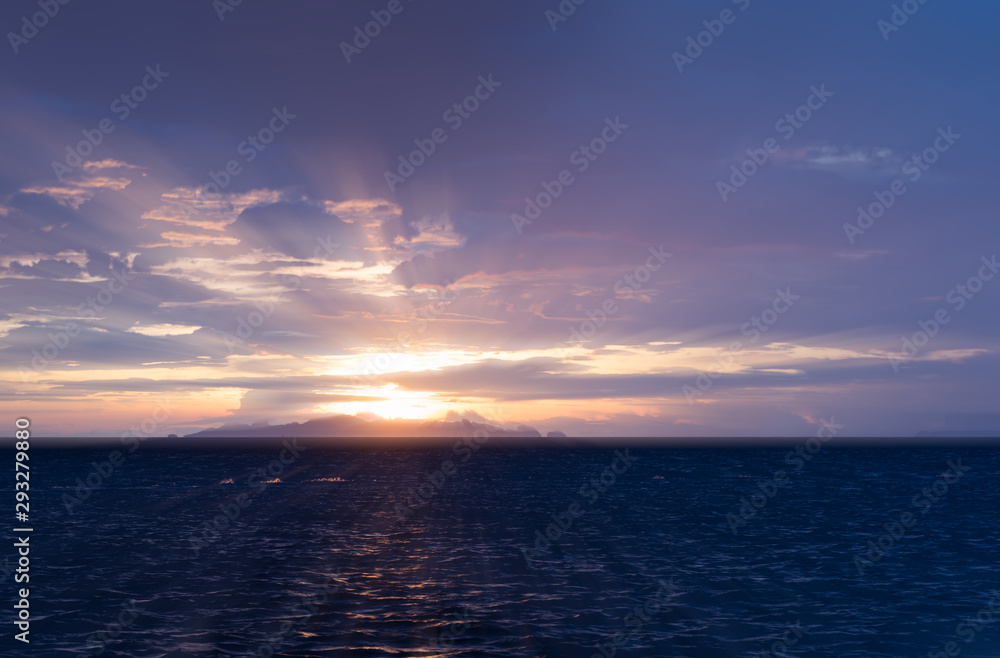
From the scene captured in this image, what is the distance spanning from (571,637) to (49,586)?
28124 millimetres

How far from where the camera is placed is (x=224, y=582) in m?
33.4

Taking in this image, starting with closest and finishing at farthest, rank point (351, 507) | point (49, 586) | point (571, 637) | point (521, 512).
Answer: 1. point (571, 637)
2. point (49, 586)
3. point (521, 512)
4. point (351, 507)

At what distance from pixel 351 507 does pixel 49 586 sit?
1456 inches

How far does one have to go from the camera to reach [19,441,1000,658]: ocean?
2472 cm

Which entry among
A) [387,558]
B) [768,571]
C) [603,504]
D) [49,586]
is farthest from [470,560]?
[603,504]

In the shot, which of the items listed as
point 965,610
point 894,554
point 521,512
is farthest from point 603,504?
point 965,610

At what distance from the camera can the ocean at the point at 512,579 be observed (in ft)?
81.1

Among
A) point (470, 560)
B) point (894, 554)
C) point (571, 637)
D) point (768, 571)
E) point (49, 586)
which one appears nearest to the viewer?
point (571, 637)

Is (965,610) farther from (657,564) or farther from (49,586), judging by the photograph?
(49,586)

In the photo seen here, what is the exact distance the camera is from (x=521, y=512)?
63.4 m

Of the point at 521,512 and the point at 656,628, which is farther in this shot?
the point at 521,512

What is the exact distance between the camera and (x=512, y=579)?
34.4 meters

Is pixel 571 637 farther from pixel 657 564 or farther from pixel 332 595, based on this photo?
pixel 657 564

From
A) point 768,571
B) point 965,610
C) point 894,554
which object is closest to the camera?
point 965,610
